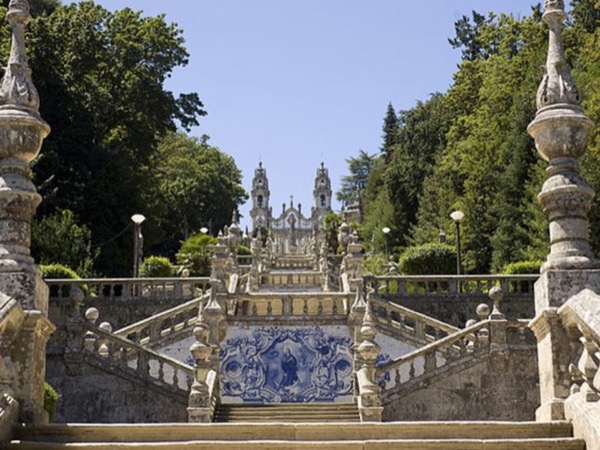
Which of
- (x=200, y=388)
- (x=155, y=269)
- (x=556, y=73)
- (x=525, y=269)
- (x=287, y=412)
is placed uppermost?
(x=556, y=73)

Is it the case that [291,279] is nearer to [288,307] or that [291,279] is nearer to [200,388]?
[288,307]

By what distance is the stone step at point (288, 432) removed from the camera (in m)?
8.23

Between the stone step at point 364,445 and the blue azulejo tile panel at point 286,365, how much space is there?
1173 cm

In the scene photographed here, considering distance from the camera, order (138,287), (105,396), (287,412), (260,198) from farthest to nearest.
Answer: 1. (260,198)
2. (138,287)
3. (105,396)
4. (287,412)

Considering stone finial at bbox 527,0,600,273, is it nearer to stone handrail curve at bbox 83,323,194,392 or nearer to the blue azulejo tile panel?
stone handrail curve at bbox 83,323,194,392

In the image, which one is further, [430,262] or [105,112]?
[105,112]

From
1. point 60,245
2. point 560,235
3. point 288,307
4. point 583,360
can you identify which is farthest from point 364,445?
point 60,245

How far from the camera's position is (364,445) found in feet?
26.1

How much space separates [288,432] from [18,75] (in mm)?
4161

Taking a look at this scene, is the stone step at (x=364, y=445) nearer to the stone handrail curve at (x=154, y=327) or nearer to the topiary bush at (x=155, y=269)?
the stone handrail curve at (x=154, y=327)

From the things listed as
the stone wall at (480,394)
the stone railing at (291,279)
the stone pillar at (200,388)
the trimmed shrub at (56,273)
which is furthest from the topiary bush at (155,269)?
the stone pillar at (200,388)

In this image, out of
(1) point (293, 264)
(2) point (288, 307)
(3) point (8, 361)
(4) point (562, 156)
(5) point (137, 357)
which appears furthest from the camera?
(1) point (293, 264)

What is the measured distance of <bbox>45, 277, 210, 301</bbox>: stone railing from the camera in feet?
84.7

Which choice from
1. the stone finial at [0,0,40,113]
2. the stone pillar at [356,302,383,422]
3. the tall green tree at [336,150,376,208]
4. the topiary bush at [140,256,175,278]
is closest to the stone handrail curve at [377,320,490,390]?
the stone pillar at [356,302,383,422]
